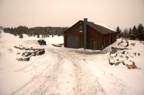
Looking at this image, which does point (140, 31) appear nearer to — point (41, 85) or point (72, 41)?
point (72, 41)

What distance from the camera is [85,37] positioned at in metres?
29.2

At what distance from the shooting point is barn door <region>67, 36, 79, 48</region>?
31.1m

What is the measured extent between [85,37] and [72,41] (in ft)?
12.8

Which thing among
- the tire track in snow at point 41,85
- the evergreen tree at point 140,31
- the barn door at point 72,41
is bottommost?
the tire track in snow at point 41,85

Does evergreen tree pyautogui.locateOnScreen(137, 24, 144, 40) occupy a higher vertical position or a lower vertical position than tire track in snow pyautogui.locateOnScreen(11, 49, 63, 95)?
higher

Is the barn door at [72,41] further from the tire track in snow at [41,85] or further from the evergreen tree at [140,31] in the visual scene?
the evergreen tree at [140,31]

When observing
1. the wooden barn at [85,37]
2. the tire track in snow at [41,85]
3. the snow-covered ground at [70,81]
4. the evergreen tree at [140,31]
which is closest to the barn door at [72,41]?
the wooden barn at [85,37]

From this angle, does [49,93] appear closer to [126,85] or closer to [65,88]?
[65,88]

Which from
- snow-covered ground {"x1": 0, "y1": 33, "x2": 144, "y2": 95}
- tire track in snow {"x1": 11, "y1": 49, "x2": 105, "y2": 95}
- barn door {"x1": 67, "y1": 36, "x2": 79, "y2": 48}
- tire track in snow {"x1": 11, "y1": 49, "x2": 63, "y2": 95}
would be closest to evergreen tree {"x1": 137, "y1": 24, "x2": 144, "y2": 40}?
barn door {"x1": 67, "y1": 36, "x2": 79, "y2": 48}

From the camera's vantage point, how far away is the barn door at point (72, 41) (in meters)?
31.1

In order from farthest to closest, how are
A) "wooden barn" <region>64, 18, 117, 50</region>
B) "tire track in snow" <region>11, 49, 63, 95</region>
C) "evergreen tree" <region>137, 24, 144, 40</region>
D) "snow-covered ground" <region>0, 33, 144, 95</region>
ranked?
"evergreen tree" <region>137, 24, 144, 40</region>, "wooden barn" <region>64, 18, 117, 50</region>, "snow-covered ground" <region>0, 33, 144, 95</region>, "tire track in snow" <region>11, 49, 63, 95</region>

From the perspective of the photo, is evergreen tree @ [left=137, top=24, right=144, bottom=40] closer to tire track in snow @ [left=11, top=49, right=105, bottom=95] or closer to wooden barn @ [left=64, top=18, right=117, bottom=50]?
wooden barn @ [left=64, top=18, right=117, bottom=50]

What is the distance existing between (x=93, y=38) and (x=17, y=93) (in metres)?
22.4

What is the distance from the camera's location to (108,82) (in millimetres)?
10320
